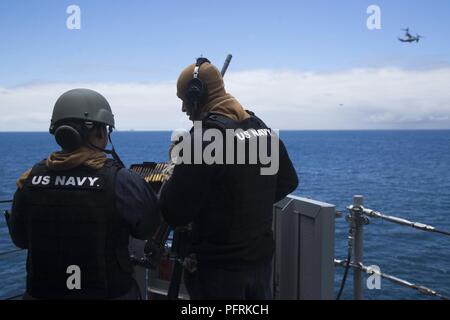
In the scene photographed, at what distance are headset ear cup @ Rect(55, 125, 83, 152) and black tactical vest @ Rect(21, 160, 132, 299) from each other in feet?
0.58

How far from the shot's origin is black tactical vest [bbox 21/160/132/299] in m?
2.99

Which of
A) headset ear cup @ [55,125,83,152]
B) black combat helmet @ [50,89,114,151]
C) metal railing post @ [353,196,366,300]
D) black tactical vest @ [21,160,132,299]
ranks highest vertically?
black combat helmet @ [50,89,114,151]

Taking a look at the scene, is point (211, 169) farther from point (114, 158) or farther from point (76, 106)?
point (76, 106)

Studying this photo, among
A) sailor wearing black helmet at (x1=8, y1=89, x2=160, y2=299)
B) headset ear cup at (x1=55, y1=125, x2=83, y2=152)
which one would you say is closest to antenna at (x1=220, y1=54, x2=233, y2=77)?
sailor wearing black helmet at (x1=8, y1=89, x2=160, y2=299)

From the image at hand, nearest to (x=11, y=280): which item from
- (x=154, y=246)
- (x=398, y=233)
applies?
(x=154, y=246)

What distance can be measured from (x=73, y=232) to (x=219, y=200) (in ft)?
3.38

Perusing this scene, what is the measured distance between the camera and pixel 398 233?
3453cm

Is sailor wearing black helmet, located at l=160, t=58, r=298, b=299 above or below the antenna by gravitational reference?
below

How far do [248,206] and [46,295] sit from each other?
157 centimetres

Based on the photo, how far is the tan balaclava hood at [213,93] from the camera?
3.36 metres

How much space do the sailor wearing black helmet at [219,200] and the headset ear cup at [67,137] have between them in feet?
2.29

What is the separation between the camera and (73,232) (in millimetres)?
2994

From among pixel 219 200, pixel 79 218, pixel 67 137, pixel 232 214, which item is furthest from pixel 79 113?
pixel 232 214

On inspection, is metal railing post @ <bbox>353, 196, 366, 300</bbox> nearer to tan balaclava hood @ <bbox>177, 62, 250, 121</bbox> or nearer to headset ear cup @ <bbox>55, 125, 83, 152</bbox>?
tan balaclava hood @ <bbox>177, 62, 250, 121</bbox>
